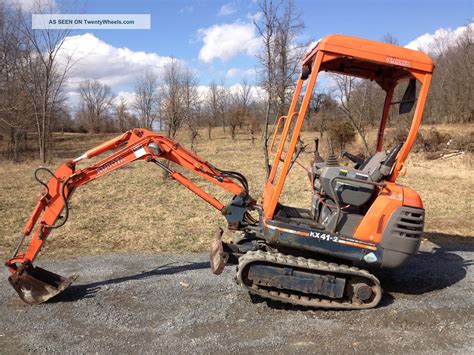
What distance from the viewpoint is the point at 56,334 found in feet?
13.5

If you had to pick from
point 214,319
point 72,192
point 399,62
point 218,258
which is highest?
point 399,62

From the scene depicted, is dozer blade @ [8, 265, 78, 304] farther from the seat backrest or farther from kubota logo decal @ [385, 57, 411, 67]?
kubota logo decal @ [385, 57, 411, 67]

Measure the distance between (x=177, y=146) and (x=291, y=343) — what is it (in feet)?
8.82

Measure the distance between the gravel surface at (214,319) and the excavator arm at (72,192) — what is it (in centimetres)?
25

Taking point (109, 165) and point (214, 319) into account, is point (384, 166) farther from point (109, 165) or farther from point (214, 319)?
point (109, 165)

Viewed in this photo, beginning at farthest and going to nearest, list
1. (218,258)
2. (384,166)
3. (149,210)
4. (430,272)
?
(149,210), (430,272), (218,258), (384,166)

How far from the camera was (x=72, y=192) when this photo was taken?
5.02m

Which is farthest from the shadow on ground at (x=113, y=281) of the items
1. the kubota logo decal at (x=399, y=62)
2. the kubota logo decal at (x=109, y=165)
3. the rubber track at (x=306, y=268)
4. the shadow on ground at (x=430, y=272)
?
the kubota logo decal at (x=399, y=62)

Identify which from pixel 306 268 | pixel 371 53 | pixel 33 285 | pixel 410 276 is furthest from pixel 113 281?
pixel 371 53

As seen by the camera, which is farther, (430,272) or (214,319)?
(430,272)

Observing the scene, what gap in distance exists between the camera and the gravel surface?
154 inches

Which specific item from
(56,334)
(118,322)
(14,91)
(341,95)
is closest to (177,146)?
(118,322)

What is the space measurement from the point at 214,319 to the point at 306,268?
1186mm

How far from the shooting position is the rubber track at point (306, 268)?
4520mm
